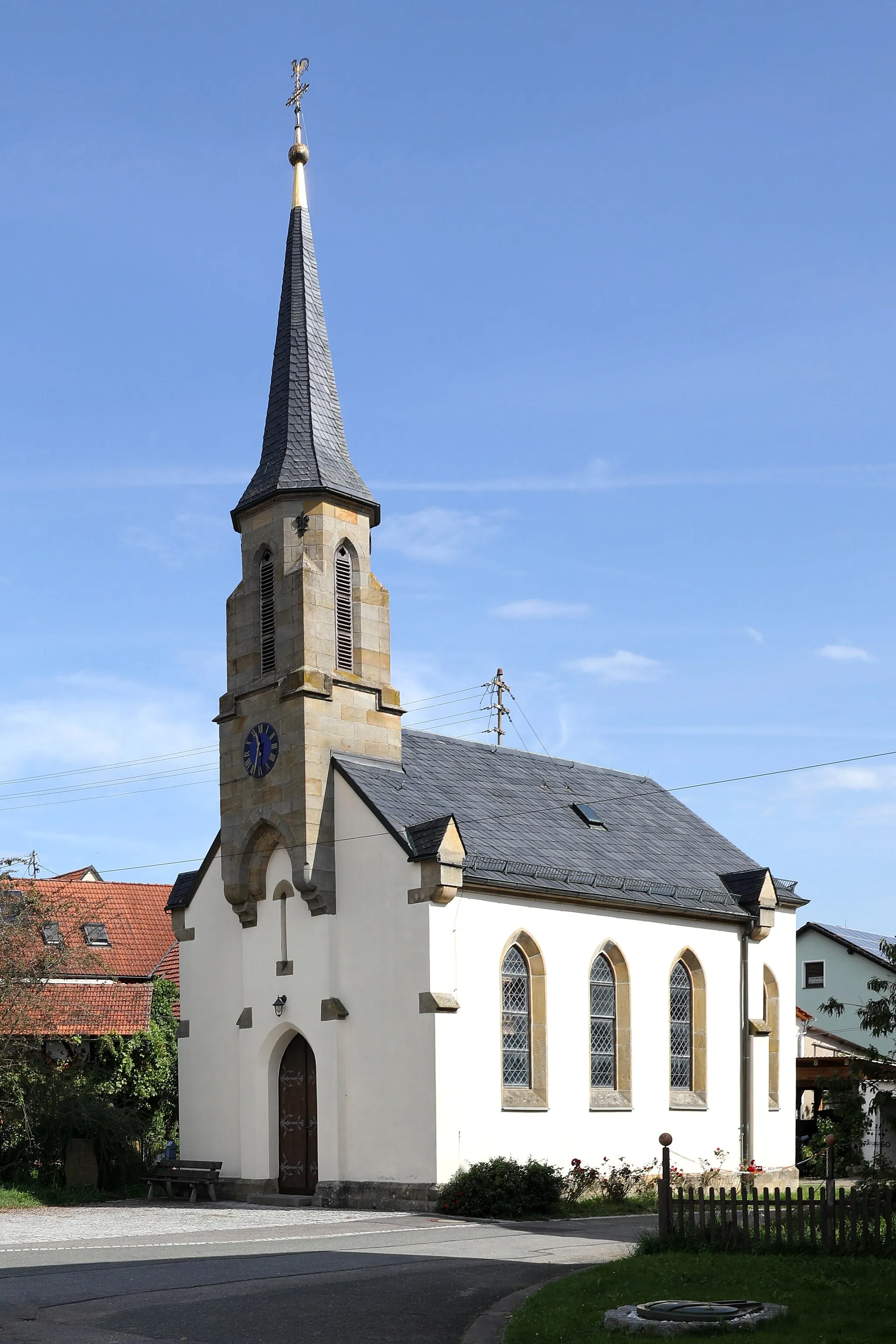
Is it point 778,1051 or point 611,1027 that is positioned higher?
point 611,1027

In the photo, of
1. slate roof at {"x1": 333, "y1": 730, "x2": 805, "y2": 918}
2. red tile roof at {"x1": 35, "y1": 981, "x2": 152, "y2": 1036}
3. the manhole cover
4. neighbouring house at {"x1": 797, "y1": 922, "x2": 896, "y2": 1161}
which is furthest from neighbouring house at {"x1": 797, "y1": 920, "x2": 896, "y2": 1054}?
the manhole cover

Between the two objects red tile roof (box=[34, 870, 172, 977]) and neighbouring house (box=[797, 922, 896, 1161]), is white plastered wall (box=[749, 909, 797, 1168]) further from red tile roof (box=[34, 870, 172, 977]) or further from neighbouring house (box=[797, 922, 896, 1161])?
red tile roof (box=[34, 870, 172, 977])

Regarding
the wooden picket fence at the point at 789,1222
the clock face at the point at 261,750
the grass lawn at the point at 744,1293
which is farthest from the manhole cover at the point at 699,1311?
the clock face at the point at 261,750

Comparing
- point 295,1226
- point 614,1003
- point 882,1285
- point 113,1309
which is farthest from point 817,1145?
point 113,1309

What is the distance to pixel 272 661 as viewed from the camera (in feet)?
97.4

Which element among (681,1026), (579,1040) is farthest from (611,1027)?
(681,1026)

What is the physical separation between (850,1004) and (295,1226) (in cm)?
3304

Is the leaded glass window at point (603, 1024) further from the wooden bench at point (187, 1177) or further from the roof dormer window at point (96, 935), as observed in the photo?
the roof dormer window at point (96, 935)

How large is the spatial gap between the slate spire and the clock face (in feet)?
15.3

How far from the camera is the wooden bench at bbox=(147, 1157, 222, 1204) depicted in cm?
2858

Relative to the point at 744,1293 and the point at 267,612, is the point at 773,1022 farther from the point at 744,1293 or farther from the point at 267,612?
the point at 744,1293

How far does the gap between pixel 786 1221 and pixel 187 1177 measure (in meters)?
15.8

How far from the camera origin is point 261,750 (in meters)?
29.3

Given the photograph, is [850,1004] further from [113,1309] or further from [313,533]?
[113,1309]
